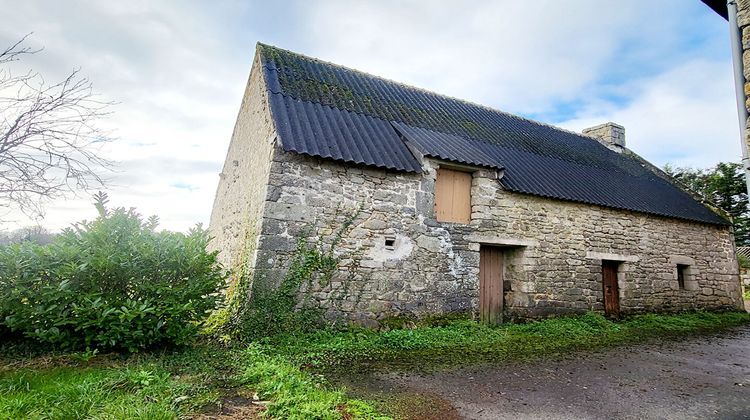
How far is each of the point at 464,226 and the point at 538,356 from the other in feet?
8.46

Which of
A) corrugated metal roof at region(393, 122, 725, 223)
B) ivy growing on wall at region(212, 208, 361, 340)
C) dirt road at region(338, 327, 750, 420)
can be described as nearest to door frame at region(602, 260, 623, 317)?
corrugated metal roof at region(393, 122, 725, 223)

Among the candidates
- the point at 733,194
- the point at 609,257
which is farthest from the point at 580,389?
the point at 733,194

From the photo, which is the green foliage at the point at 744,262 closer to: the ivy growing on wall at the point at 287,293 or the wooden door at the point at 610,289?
the wooden door at the point at 610,289

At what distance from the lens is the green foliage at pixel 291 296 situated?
543 centimetres

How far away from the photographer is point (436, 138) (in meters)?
8.11

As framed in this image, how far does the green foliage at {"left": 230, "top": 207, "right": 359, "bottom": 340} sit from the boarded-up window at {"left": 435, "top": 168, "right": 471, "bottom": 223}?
206 cm

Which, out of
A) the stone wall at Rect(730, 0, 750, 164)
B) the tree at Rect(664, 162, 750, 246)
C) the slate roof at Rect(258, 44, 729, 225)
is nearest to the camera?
the stone wall at Rect(730, 0, 750, 164)

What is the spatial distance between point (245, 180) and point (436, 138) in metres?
4.09

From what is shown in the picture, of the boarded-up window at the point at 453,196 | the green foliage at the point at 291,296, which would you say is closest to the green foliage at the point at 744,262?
the boarded-up window at the point at 453,196

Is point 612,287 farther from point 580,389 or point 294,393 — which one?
point 294,393

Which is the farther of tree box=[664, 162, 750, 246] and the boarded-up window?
tree box=[664, 162, 750, 246]

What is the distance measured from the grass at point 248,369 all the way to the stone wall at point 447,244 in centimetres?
70

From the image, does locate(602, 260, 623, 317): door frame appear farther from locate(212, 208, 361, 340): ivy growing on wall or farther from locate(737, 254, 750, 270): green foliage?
locate(737, 254, 750, 270): green foliage

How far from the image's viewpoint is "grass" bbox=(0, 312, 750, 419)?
3062mm
